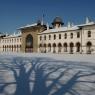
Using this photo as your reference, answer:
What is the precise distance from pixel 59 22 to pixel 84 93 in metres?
64.7

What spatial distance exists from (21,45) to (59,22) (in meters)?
16.4

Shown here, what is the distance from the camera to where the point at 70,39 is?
2114 inches

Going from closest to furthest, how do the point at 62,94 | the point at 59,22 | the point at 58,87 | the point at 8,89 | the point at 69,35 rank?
the point at 62,94 → the point at 8,89 → the point at 58,87 → the point at 69,35 → the point at 59,22

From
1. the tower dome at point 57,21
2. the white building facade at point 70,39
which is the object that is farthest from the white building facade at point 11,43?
the white building facade at point 70,39

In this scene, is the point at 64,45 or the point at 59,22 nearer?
the point at 64,45

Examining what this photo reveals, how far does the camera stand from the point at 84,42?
1944 inches

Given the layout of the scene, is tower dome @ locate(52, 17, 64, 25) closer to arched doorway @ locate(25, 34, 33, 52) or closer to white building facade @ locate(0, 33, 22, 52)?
arched doorway @ locate(25, 34, 33, 52)

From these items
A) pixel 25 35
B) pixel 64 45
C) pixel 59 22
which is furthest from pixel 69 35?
pixel 25 35

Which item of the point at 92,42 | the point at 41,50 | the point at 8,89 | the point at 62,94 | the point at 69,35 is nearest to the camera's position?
the point at 62,94

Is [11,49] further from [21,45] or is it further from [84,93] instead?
[84,93]

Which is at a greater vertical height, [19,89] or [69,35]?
[69,35]

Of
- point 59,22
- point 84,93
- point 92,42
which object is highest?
point 59,22

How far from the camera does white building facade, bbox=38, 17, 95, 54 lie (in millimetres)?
48303

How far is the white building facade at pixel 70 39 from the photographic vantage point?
48.3 metres
